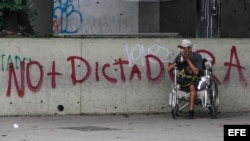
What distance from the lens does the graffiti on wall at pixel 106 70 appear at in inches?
505

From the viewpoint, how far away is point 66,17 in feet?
59.2

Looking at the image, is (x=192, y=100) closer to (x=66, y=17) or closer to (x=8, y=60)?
(x=8, y=60)

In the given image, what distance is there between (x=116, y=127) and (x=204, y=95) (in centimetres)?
195

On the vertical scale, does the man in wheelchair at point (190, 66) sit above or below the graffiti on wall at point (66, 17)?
below

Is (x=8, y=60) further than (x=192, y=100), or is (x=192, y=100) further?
(x=8, y=60)

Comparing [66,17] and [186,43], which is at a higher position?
[66,17]

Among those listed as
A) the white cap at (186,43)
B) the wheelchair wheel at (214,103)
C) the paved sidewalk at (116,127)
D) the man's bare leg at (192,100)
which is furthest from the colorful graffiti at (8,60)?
the wheelchair wheel at (214,103)

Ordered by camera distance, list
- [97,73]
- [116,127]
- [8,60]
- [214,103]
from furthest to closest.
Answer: [97,73] → [8,60] → [214,103] → [116,127]

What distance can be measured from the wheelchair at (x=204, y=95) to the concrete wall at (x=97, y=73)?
0.84 metres

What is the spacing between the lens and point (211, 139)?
9.80 m

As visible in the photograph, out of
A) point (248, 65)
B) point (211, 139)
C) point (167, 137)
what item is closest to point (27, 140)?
point (167, 137)

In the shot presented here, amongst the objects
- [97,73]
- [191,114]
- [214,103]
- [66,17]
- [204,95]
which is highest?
[66,17]

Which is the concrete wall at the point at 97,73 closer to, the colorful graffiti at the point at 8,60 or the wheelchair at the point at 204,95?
the colorful graffiti at the point at 8,60

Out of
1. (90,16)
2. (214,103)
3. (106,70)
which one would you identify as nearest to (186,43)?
(214,103)
